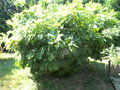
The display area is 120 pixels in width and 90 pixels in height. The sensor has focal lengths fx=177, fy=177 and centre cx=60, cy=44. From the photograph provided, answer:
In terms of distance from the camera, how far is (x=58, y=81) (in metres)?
4.18

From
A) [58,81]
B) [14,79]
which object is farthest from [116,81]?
[14,79]

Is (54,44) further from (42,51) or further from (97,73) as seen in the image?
(97,73)

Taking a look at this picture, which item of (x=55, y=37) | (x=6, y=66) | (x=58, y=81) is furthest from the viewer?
(x=6, y=66)

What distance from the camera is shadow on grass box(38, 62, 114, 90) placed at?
3966 mm

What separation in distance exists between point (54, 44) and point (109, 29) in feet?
4.35

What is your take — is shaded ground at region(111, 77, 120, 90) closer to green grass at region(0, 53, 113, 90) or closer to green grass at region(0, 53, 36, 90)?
green grass at region(0, 53, 113, 90)

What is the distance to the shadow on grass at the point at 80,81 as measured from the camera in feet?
13.0

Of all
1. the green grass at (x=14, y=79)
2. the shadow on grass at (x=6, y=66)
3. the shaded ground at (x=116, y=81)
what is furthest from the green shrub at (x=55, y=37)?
the shadow on grass at (x=6, y=66)

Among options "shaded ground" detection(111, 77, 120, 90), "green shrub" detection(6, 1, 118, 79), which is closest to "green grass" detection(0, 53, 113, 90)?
"shaded ground" detection(111, 77, 120, 90)

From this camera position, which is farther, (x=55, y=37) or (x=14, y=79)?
(x=14, y=79)

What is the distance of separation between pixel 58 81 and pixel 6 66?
6.23 feet

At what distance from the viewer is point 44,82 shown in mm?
4121

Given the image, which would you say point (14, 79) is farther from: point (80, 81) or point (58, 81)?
point (80, 81)

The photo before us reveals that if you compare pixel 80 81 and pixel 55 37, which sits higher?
pixel 55 37
